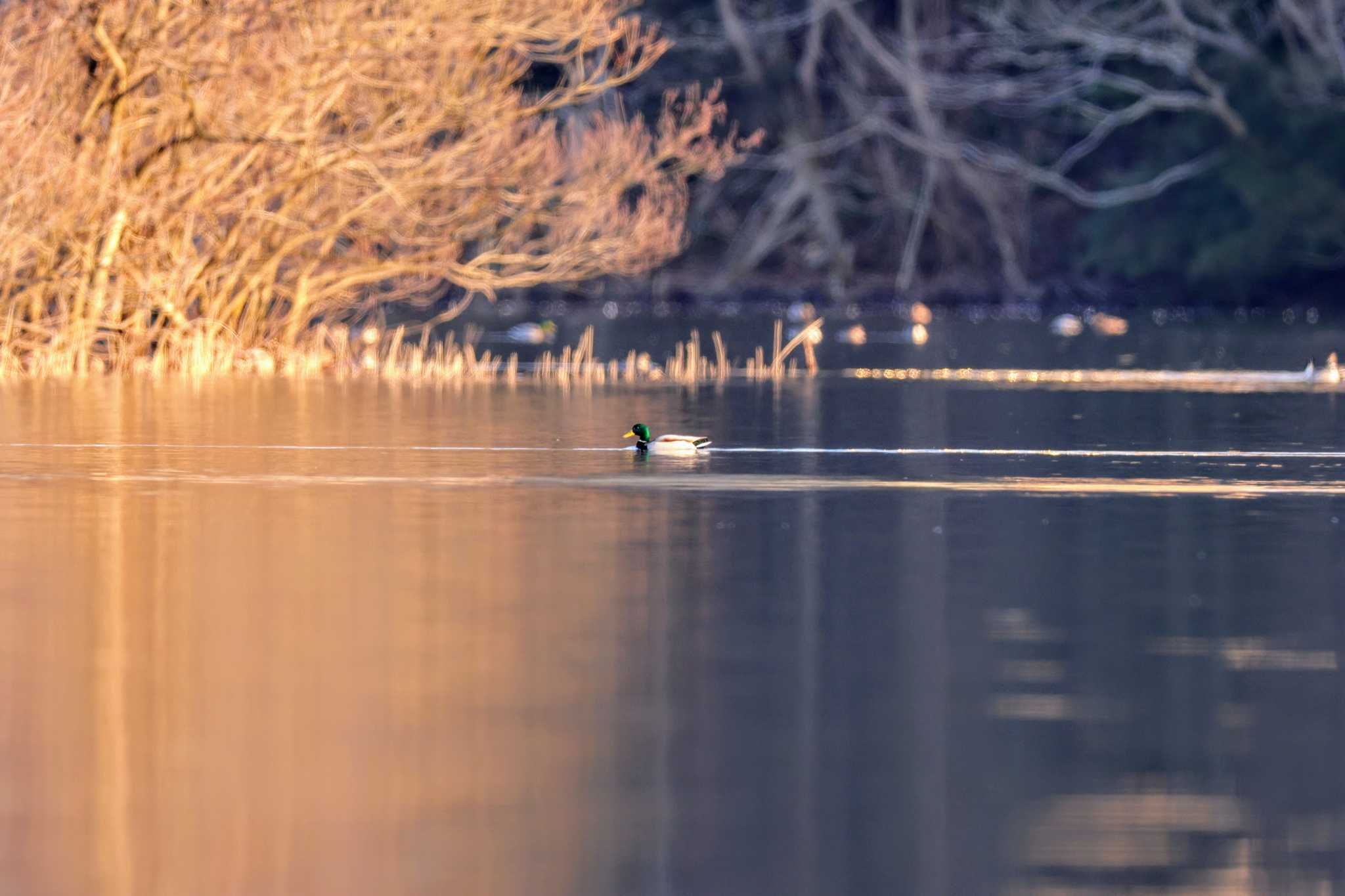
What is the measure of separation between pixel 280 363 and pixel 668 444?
13.3m

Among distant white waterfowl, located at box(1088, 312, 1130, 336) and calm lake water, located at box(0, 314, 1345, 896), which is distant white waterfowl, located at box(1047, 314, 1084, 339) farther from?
calm lake water, located at box(0, 314, 1345, 896)

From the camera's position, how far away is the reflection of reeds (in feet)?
91.8

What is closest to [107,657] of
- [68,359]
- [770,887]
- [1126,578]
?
[770,887]

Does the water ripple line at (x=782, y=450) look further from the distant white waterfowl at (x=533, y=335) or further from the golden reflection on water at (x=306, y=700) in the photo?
the distant white waterfowl at (x=533, y=335)

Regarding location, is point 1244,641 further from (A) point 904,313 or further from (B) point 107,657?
(A) point 904,313

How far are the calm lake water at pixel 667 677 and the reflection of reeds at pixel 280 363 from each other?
1185cm

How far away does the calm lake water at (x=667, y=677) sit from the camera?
5855mm

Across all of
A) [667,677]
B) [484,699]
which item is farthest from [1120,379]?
[484,699]

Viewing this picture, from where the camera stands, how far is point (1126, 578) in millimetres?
10531

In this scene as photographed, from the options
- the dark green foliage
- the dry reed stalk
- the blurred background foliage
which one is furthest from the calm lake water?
the blurred background foliage

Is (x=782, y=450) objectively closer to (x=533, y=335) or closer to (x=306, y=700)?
(x=306, y=700)

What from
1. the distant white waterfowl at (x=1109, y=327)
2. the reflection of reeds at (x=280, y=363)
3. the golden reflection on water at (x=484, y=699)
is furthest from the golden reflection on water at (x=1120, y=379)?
the distant white waterfowl at (x=1109, y=327)

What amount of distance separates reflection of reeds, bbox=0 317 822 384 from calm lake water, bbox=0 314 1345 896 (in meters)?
11.8

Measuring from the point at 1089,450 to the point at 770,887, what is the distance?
12.8 m
